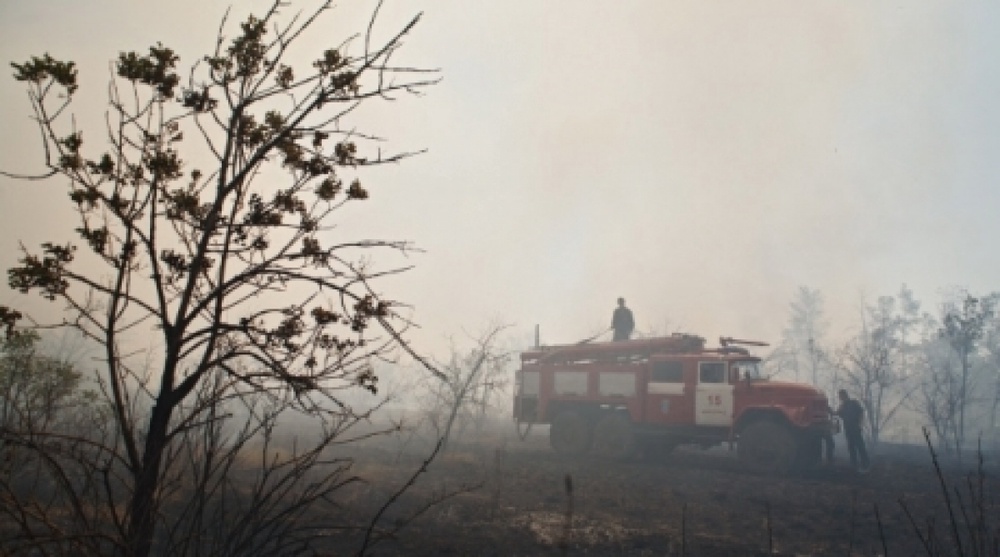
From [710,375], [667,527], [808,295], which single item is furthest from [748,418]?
[808,295]

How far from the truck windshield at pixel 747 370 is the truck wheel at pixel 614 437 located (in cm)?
327

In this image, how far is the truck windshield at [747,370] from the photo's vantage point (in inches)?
560

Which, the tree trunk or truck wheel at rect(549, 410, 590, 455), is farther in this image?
truck wheel at rect(549, 410, 590, 455)

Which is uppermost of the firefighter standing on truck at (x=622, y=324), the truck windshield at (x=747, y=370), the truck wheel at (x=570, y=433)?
the firefighter standing on truck at (x=622, y=324)

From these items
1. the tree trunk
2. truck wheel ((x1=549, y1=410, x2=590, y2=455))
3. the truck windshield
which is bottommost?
truck wheel ((x1=549, y1=410, x2=590, y2=455))

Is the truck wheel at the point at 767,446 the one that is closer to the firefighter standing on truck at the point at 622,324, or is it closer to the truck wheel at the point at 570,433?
the truck wheel at the point at 570,433

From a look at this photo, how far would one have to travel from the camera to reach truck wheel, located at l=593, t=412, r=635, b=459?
15852mm

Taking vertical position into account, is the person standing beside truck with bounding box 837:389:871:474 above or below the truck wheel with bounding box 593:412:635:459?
above

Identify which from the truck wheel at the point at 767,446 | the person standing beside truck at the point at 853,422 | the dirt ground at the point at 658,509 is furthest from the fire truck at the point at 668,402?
the dirt ground at the point at 658,509

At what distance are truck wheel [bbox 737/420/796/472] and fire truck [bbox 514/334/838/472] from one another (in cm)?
2

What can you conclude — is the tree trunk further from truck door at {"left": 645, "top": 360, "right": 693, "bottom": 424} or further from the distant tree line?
the distant tree line

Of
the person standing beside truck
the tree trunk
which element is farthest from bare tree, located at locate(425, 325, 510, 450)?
the person standing beside truck

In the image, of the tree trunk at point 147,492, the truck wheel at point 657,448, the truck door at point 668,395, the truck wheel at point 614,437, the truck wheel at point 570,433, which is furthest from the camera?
the truck wheel at point 570,433

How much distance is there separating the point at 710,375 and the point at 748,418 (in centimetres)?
132
